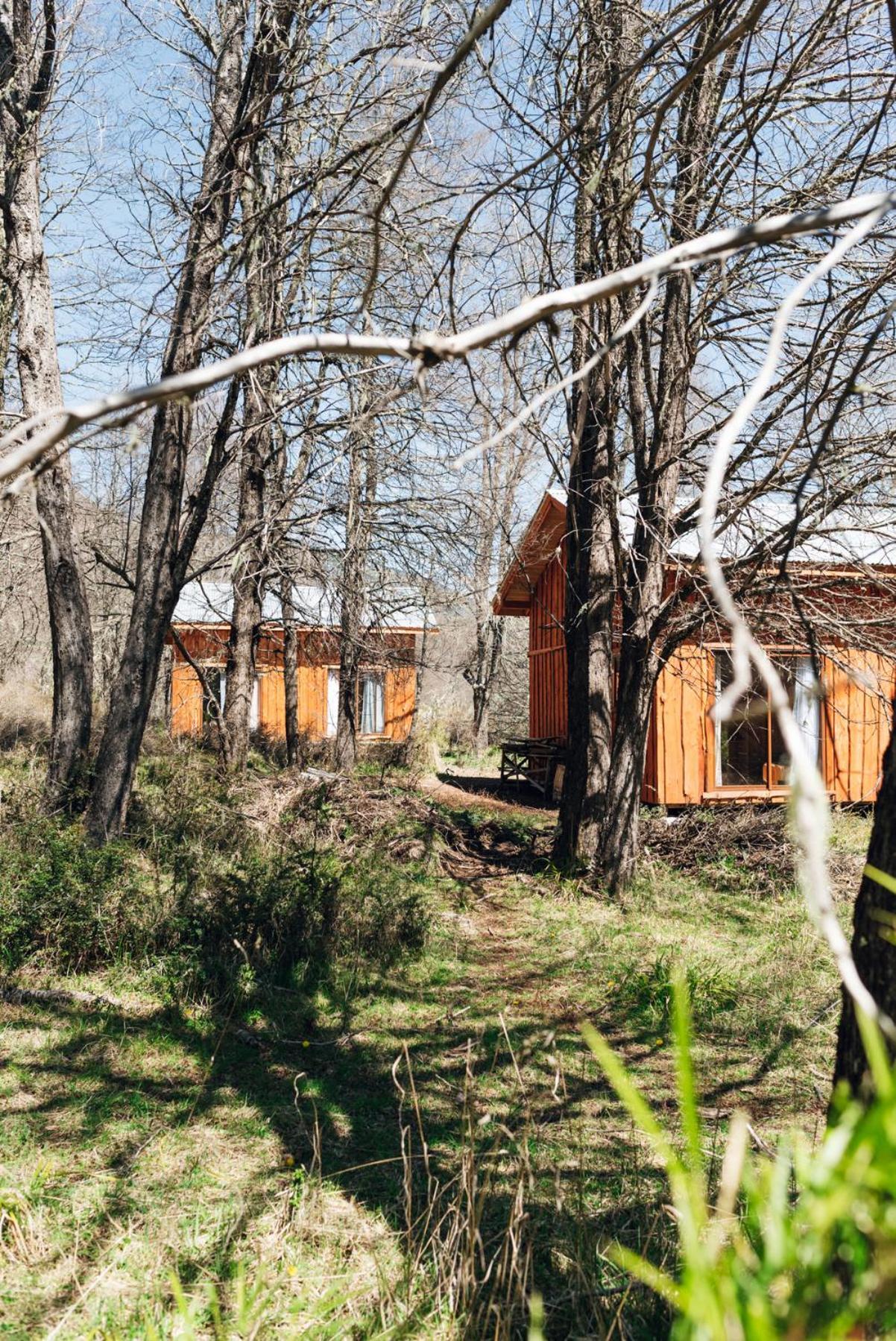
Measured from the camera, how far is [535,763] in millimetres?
17969

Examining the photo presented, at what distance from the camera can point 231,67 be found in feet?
25.5

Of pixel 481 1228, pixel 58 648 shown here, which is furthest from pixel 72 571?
pixel 481 1228

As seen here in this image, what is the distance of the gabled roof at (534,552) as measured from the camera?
14.2m

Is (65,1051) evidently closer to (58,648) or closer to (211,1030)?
(211,1030)

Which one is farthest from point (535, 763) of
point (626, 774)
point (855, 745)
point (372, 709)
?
point (626, 774)

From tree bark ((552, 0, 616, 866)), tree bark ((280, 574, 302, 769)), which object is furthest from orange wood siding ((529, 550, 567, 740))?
tree bark ((552, 0, 616, 866))

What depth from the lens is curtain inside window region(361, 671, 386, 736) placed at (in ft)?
81.4

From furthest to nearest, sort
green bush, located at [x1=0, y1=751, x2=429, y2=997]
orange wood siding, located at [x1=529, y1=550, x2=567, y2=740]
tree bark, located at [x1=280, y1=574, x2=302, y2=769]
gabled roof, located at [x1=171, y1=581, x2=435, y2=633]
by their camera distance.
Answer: orange wood siding, located at [x1=529, y1=550, x2=567, y2=740], tree bark, located at [x1=280, y1=574, x2=302, y2=769], gabled roof, located at [x1=171, y1=581, x2=435, y2=633], green bush, located at [x1=0, y1=751, x2=429, y2=997]

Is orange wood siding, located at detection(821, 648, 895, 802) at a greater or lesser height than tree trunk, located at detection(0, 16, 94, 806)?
lesser

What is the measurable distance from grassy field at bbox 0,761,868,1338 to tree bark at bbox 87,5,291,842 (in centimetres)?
207

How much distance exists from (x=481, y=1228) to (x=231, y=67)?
8.57m

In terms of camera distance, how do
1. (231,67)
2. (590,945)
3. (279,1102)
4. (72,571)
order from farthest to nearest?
(72,571) < (231,67) < (590,945) < (279,1102)

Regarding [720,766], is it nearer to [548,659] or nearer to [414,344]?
[548,659]

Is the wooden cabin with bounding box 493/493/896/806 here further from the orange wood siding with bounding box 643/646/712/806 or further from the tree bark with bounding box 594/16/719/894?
the tree bark with bounding box 594/16/719/894
